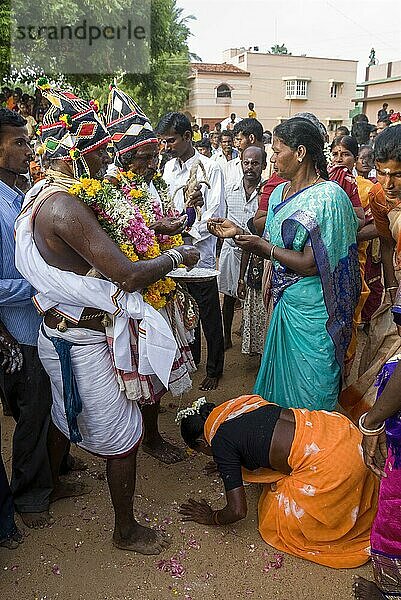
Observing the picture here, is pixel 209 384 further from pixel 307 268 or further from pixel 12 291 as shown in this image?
pixel 12 291

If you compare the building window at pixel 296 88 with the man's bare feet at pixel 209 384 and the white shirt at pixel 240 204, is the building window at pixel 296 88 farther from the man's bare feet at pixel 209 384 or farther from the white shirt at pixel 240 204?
the man's bare feet at pixel 209 384

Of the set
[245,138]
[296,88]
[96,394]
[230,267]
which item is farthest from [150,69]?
[296,88]

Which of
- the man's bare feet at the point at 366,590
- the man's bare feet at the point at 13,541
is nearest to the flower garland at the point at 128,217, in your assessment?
the man's bare feet at the point at 13,541

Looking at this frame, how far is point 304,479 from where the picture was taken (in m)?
2.66

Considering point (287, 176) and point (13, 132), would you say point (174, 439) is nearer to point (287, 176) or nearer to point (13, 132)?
point (287, 176)

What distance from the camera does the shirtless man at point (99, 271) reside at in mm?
2262

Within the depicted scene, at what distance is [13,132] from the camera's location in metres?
2.95

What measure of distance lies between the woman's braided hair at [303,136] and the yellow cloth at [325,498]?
4.83 feet

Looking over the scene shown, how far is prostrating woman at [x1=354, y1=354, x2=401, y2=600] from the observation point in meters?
1.91

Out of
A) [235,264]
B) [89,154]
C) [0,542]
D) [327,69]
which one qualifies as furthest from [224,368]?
[327,69]

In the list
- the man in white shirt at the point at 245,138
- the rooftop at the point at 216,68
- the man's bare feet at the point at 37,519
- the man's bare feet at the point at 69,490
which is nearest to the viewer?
the man's bare feet at the point at 37,519

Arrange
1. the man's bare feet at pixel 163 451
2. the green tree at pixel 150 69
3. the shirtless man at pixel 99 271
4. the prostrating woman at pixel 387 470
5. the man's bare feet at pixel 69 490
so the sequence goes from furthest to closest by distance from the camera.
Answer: the green tree at pixel 150 69, the man's bare feet at pixel 163 451, the man's bare feet at pixel 69 490, the shirtless man at pixel 99 271, the prostrating woman at pixel 387 470

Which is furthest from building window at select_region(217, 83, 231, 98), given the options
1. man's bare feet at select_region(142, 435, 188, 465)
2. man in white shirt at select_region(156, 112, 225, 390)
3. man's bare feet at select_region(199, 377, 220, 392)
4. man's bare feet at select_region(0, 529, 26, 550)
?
man's bare feet at select_region(0, 529, 26, 550)

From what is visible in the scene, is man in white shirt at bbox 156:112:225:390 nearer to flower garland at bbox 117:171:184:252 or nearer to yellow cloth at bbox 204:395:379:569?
flower garland at bbox 117:171:184:252
